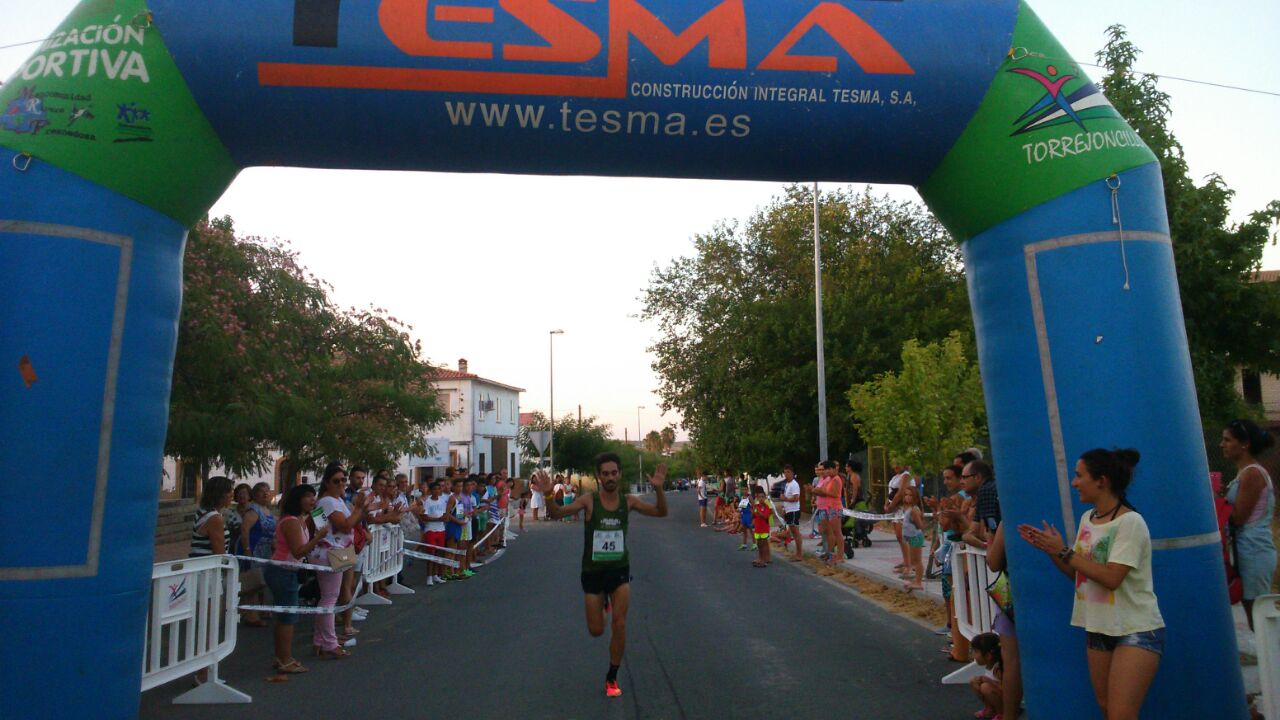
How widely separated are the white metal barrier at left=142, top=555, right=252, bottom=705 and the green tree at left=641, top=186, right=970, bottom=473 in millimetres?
24688

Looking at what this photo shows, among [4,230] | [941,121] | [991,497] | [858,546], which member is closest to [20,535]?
[4,230]

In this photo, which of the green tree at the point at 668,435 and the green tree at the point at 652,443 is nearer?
the green tree at the point at 668,435

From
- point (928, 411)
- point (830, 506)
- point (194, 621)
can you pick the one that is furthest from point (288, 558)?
point (928, 411)

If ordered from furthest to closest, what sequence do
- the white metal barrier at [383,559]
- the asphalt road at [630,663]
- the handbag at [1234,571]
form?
the white metal barrier at [383,559] → the asphalt road at [630,663] → the handbag at [1234,571]

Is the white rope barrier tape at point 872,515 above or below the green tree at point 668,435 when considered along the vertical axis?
below

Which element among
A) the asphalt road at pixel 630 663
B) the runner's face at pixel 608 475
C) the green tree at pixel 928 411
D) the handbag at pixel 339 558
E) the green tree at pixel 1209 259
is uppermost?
the green tree at pixel 1209 259

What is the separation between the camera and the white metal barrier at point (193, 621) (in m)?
6.40

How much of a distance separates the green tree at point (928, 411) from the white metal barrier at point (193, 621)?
1352cm

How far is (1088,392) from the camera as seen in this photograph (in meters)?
5.21

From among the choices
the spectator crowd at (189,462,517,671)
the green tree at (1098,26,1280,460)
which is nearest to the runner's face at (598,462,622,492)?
the spectator crowd at (189,462,517,671)

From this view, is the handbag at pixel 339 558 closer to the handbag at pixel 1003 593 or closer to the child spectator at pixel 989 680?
the child spectator at pixel 989 680

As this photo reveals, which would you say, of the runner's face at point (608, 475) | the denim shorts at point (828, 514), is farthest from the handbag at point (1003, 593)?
the denim shorts at point (828, 514)

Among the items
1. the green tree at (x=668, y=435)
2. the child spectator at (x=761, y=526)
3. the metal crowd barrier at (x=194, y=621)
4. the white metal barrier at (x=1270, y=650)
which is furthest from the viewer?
the green tree at (x=668, y=435)

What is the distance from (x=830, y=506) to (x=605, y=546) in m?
10.2
